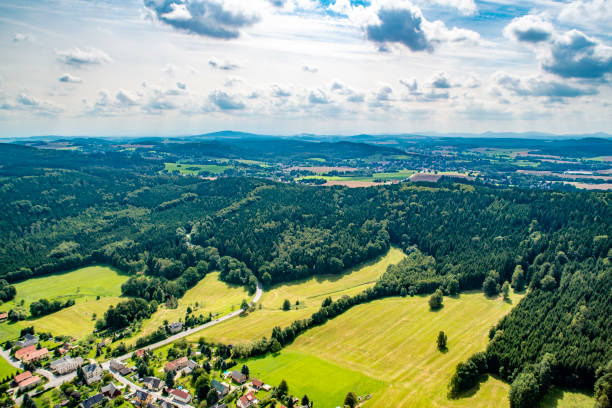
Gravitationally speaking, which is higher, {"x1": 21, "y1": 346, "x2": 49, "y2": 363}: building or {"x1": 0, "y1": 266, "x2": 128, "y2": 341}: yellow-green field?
{"x1": 21, "y1": 346, "x2": 49, "y2": 363}: building

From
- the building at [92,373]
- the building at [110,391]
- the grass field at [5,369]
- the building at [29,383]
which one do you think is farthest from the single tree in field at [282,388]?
the grass field at [5,369]

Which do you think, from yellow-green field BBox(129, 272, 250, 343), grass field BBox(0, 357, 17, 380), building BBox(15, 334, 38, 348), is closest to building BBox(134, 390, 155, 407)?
yellow-green field BBox(129, 272, 250, 343)

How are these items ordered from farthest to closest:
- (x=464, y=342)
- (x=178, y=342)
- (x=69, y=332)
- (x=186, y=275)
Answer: (x=186, y=275) → (x=69, y=332) → (x=178, y=342) → (x=464, y=342)

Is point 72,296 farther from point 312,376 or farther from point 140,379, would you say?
point 312,376

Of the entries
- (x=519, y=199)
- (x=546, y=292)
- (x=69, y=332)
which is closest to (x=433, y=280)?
(x=546, y=292)

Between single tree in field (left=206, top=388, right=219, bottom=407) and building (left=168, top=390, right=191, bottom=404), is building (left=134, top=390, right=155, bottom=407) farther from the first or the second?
single tree in field (left=206, top=388, right=219, bottom=407)

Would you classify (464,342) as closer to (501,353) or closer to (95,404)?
(501,353)
